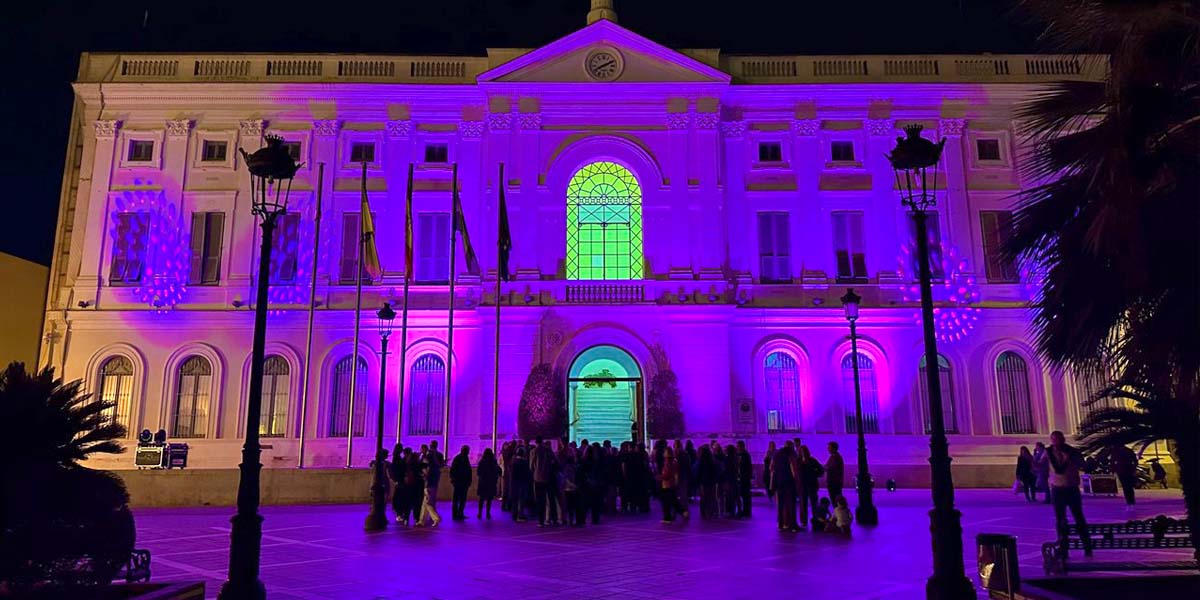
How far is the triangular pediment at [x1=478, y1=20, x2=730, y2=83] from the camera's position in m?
29.0

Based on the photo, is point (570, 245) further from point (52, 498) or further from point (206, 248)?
point (52, 498)

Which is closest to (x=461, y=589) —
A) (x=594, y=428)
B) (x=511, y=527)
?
(x=511, y=527)

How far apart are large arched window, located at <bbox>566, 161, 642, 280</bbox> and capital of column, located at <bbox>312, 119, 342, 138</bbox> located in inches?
361

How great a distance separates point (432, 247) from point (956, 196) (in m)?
19.6

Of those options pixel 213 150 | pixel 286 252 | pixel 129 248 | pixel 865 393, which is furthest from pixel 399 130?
pixel 865 393

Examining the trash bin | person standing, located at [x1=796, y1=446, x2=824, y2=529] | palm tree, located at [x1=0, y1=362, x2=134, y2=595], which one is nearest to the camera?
palm tree, located at [x1=0, y1=362, x2=134, y2=595]

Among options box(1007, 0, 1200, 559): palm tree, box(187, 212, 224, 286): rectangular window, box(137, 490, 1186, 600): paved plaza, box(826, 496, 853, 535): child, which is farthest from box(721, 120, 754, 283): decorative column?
box(1007, 0, 1200, 559): palm tree

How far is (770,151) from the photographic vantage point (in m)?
30.3

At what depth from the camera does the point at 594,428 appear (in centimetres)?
2789

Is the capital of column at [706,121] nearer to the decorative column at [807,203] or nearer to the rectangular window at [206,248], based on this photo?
the decorative column at [807,203]

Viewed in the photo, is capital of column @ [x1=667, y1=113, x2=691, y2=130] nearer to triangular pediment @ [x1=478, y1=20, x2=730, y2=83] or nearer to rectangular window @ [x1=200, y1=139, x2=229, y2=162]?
triangular pediment @ [x1=478, y1=20, x2=730, y2=83]

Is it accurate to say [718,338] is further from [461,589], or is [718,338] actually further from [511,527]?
[461,589]

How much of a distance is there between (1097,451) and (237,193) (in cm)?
2886

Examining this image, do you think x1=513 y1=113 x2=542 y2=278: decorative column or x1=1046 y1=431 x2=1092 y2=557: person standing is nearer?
x1=1046 y1=431 x2=1092 y2=557: person standing
